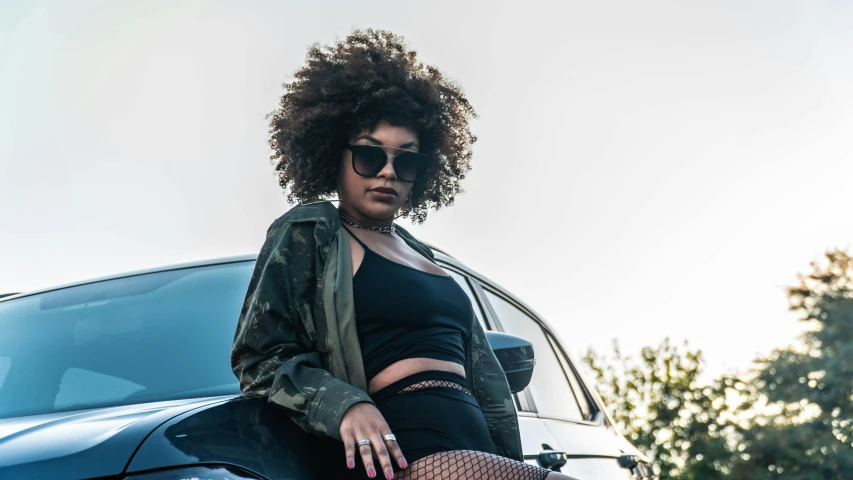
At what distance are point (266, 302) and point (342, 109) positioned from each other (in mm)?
739

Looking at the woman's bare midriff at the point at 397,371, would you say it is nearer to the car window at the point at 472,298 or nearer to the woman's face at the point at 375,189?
the woman's face at the point at 375,189

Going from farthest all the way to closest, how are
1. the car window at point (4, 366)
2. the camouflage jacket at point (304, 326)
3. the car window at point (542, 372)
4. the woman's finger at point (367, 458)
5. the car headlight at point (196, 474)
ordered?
the car window at point (542, 372) → the car window at point (4, 366) → the camouflage jacket at point (304, 326) → the woman's finger at point (367, 458) → the car headlight at point (196, 474)

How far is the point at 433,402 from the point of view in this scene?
234cm

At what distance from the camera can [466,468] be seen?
2.21 metres

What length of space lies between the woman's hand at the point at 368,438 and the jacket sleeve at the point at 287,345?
0.06ft

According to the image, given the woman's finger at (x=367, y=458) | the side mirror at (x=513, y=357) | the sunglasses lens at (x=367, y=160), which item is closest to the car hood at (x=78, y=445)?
the woman's finger at (x=367, y=458)

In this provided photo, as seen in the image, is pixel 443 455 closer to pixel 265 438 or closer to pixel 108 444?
pixel 265 438

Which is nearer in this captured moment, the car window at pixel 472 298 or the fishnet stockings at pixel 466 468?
the fishnet stockings at pixel 466 468

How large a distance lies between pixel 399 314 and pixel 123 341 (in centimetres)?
115

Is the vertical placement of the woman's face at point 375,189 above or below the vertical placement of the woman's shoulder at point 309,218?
above

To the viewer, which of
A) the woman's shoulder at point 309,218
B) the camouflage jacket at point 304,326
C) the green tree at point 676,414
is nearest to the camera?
the camouflage jacket at point 304,326

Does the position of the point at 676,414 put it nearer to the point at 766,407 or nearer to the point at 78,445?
the point at 766,407

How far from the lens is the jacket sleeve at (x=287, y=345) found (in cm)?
216

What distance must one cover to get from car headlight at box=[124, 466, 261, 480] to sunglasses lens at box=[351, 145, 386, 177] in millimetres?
990
